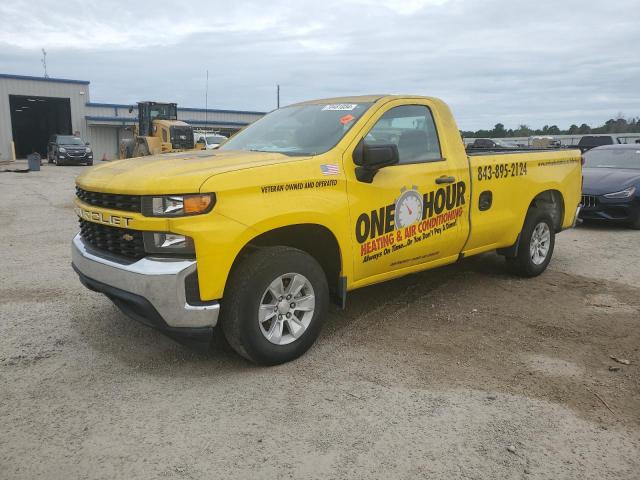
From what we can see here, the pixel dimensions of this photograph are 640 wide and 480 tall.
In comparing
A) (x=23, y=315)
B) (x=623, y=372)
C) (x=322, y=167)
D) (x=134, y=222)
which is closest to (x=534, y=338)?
(x=623, y=372)

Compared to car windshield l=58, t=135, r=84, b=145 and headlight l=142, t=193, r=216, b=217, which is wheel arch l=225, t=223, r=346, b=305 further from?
car windshield l=58, t=135, r=84, b=145

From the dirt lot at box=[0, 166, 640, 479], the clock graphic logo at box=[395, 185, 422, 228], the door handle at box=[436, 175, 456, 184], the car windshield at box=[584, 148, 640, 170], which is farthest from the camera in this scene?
the car windshield at box=[584, 148, 640, 170]

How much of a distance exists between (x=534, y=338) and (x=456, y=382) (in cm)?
118

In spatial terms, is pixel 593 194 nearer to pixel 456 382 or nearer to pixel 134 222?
pixel 456 382

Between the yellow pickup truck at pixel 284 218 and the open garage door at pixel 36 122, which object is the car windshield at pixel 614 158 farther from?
the open garage door at pixel 36 122

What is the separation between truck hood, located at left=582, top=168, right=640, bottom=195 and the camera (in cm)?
989

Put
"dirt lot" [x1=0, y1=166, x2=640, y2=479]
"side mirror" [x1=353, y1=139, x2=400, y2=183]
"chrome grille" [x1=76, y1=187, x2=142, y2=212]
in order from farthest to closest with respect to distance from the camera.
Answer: "side mirror" [x1=353, y1=139, x2=400, y2=183] < "chrome grille" [x1=76, y1=187, x2=142, y2=212] < "dirt lot" [x1=0, y1=166, x2=640, y2=479]

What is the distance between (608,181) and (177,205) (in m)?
9.17

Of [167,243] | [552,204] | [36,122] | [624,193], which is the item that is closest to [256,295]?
[167,243]

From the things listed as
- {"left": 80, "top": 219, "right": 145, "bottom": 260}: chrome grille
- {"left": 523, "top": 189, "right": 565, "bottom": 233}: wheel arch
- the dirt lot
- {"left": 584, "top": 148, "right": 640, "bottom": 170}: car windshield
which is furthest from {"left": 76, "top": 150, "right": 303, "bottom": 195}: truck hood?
{"left": 584, "top": 148, "right": 640, "bottom": 170}: car windshield

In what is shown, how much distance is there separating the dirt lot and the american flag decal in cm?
133

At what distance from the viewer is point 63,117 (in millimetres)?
43719

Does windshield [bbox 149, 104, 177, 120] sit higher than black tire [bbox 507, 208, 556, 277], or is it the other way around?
windshield [bbox 149, 104, 177, 120]

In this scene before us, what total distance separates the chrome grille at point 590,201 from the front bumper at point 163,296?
28.3 feet
